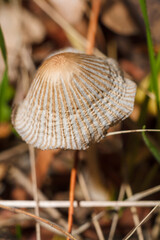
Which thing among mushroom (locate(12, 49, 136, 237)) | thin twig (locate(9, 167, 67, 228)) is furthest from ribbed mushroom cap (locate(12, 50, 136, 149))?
→ thin twig (locate(9, 167, 67, 228))

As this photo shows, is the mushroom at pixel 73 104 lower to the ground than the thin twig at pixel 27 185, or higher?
higher

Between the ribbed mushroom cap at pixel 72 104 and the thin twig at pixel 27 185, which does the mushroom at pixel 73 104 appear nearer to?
the ribbed mushroom cap at pixel 72 104

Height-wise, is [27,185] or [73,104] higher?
[73,104]

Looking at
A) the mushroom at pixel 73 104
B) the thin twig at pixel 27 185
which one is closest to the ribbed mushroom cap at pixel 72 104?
the mushroom at pixel 73 104

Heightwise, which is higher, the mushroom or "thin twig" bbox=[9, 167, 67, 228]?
the mushroom

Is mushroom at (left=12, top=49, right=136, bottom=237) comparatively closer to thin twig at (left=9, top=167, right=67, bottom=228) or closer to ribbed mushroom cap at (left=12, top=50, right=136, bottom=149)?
ribbed mushroom cap at (left=12, top=50, right=136, bottom=149)

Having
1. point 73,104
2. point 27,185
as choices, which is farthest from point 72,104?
point 27,185

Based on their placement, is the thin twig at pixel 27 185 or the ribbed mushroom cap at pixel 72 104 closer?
the ribbed mushroom cap at pixel 72 104

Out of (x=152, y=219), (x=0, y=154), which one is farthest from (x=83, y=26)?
(x=152, y=219)

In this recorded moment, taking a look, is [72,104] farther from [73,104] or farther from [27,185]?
[27,185]

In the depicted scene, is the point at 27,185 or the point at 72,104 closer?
the point at 72,104
